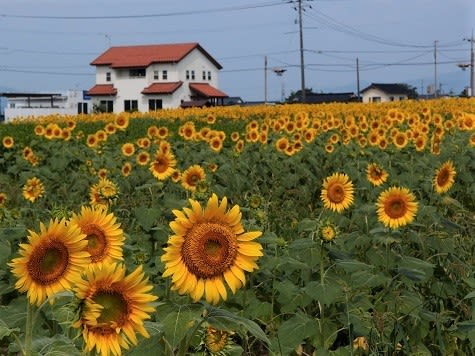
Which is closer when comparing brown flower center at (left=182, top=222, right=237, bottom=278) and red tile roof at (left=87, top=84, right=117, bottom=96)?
brown flower center at (left=182, top=222, right=237, bottom=278)

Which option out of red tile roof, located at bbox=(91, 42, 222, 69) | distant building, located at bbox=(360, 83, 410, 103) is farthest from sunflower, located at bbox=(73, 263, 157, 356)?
distant building, located at bbox=(360, 83, 410, 103)

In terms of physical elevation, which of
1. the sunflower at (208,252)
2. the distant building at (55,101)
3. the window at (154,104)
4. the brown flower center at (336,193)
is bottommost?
the brown flower center at (336,193)

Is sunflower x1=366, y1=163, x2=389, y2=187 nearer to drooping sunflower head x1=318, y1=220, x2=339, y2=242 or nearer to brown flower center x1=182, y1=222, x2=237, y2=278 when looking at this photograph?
drooping sunflower head x1=318, y1=220, x2=339, y2=242

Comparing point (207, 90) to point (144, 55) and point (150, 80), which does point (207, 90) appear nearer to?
point (150, 80)

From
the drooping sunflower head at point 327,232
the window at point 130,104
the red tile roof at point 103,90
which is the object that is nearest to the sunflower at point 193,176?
the drooping sunflower head at point 327,232

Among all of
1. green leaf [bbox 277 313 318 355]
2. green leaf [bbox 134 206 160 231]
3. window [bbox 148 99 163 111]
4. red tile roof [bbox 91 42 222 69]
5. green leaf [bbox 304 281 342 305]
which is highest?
red tile roof [bbox 91 42 222 69]

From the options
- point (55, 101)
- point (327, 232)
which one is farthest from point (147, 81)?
point (327, 232)

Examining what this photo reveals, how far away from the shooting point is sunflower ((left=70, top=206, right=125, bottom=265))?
232cm

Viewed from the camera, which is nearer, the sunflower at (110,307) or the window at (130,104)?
the sunflower at (110,307)

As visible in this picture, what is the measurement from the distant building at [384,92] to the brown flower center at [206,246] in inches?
3150

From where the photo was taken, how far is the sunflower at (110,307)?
5.41 ft

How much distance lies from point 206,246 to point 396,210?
8.01ft

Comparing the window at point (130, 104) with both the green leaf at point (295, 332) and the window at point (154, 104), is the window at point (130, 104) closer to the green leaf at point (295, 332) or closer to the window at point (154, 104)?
the window at point (154, 104)

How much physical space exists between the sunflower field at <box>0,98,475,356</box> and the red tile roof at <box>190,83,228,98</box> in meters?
53.9
